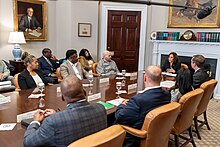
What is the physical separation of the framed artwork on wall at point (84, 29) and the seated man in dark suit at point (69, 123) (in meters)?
5.04

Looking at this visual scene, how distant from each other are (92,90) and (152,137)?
46.6 inches

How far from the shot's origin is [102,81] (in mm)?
3428

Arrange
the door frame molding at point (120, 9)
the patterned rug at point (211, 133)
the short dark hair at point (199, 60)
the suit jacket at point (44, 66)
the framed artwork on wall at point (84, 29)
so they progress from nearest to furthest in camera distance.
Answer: the patterned rug at point (211, 133), the short dark hair at point (199, 60), the suit jacket at point (44, 66), the framed artwork on wall at point (84, 29), the door frame molding at point (120, 9)

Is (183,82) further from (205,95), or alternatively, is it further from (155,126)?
(155,126)

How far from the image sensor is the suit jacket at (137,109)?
1.94 metres

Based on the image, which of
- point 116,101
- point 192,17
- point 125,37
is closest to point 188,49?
point 192,17

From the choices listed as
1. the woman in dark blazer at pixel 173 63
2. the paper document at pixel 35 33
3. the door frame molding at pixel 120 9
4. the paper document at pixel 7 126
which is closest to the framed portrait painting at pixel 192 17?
the door frame molding at pixel 120 9

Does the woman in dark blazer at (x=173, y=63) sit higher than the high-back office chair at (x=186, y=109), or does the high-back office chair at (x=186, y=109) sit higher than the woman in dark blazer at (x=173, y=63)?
the woman in dark blazer at (x=173, y=63)

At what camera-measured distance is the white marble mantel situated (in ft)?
18.4

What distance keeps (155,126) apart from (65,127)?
789 millimetres

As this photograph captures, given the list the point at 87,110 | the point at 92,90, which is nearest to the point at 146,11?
the point at 92,90

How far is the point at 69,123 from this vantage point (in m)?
1.37

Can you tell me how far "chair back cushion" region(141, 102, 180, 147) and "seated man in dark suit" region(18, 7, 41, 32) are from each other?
476 cm

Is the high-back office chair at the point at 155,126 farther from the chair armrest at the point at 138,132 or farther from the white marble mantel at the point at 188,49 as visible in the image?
the white marble mantel at the point at 188,49
